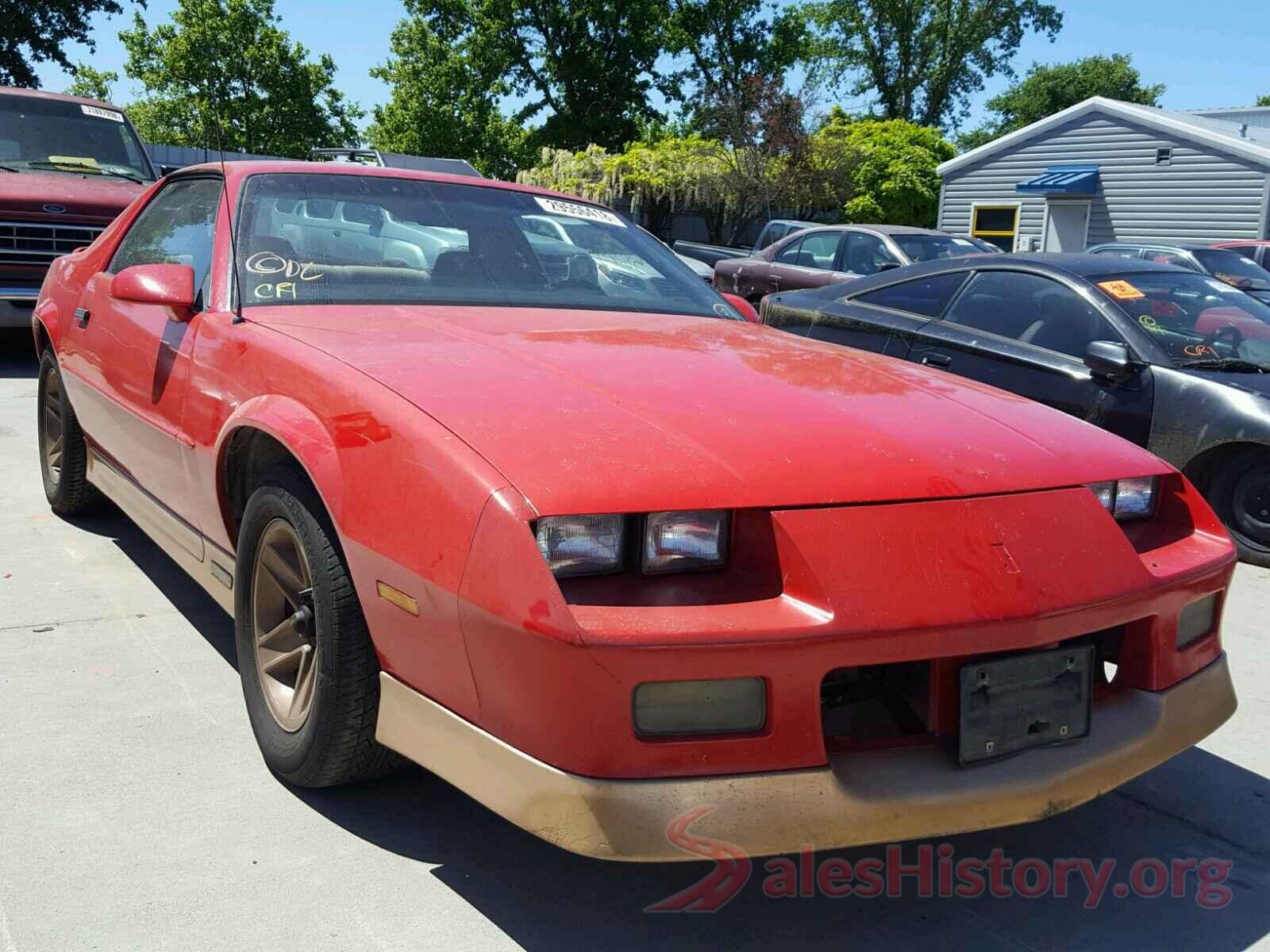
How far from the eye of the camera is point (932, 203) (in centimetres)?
3066

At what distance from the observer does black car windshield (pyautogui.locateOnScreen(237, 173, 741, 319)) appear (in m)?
3.26

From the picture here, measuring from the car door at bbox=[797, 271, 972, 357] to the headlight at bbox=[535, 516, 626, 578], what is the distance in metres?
4.29

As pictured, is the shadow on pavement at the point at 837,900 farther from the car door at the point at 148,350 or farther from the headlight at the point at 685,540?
the car door at the point at 148,350

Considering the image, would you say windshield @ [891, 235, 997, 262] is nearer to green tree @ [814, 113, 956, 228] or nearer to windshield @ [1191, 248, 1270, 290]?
windshield @ [1191, 248, 1270, 290]

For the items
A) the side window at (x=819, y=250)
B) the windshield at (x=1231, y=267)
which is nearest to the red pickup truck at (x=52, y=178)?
the side window at (x=819, y=250)

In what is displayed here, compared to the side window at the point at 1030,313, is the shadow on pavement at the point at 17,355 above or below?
below

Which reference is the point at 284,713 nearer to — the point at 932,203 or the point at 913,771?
the point at 913,771

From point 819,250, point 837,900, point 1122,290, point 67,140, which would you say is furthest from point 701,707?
point 819,250

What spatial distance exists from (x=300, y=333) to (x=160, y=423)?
0.78 m

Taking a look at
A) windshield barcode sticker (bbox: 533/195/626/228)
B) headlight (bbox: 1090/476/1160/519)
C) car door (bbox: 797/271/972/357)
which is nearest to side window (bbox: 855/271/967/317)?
car door (bbox: 797/271/972/357)

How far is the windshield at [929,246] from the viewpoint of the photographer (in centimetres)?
1192

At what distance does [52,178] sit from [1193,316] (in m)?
8.00

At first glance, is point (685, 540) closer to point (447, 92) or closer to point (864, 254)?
point (864, 254)

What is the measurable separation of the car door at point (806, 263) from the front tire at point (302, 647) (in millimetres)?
10375
